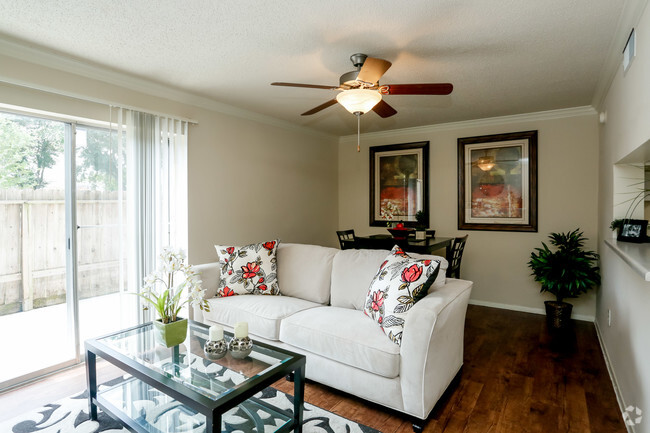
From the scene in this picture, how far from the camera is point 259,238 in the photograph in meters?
4.53

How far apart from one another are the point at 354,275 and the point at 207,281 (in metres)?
1.36

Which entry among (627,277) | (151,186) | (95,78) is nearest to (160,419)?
(151,186)

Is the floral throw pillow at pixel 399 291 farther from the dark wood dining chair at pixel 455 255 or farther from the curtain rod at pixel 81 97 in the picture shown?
the curtain rod at pixel 81 97

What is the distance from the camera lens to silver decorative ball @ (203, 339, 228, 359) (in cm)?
196

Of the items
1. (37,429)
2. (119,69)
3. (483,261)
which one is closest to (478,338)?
(483,261)

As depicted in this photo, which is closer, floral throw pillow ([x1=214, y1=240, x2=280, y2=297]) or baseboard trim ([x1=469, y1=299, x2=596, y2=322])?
floral throw pillow ([x1=214, y1=240, x2=280, y2=297])

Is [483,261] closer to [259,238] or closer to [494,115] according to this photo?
[494,115]

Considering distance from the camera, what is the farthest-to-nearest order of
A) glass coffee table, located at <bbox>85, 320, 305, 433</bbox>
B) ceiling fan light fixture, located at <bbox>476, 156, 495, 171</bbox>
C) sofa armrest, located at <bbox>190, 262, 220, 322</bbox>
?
ceiling fan light fixture, located at <bbox>476, 156, 495, 171</bbox> < sofa armrest, located at <bbox>190, 262, 220, 322</bbox> < glass coffee table, located at <bbox>85, 320, 305, 433</bbox>

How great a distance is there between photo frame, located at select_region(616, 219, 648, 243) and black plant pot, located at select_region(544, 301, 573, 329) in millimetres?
1427

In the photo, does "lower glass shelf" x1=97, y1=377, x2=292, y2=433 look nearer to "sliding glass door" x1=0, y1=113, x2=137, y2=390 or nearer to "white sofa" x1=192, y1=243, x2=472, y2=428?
"white sofa" x1=192, y1=243, x2=472, y2=428

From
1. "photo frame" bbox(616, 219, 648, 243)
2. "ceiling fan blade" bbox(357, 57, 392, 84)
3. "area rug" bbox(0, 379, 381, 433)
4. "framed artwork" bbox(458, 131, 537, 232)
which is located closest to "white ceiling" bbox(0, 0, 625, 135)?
"ceiling fan blade" bbox(357, 57, 392, 84)

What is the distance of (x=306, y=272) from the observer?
3271 mm

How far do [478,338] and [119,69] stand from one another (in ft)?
13.5

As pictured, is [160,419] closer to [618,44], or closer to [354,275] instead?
[354,275]
